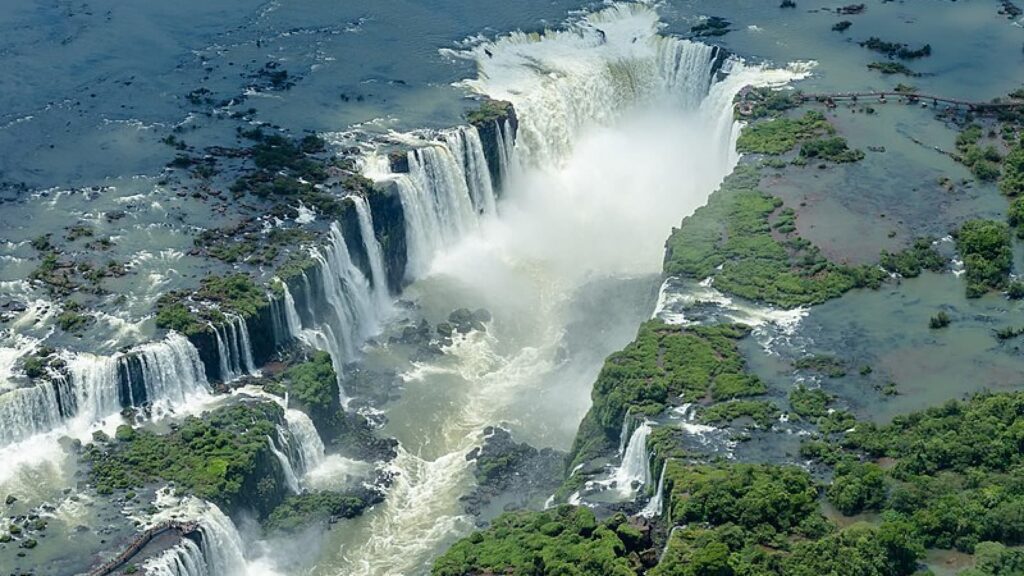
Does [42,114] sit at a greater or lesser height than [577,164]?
greater

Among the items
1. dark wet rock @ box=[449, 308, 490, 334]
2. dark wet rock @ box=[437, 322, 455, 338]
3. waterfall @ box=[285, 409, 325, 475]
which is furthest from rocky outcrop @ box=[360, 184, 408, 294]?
waterfall @ box=[285, 409, 325, 475]

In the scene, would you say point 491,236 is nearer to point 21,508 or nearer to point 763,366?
point 763,366

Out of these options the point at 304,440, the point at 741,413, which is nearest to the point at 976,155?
the point at 741,413

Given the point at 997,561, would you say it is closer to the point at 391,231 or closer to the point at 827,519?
the point at 827,519

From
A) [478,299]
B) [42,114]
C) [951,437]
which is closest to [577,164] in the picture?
[478,299]

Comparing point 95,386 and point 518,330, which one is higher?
point 95,386

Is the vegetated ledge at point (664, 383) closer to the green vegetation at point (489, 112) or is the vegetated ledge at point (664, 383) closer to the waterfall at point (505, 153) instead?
the green vegetation at point (489, 112)
